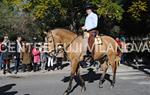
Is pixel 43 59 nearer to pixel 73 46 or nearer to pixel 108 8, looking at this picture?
pixel 108 8

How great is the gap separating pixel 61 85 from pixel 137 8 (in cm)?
971

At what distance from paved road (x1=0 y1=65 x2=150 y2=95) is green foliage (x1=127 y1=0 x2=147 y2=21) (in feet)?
16.0

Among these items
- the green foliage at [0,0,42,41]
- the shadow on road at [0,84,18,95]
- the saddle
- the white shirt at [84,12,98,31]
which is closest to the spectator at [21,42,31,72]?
the shadow on road at [0,84,18,95]

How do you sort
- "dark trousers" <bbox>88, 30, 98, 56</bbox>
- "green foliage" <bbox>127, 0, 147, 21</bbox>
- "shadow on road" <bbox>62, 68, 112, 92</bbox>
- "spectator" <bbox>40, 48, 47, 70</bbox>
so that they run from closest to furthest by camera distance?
"dark trousers" <bbox>88, 30, 98, 56</bbox> → "shadow on road" <bbox>62, 68, 112, 92</bbox> → "spectator" <bbox>40, 48, 47, 70</bbox> → "green foliage" <bbox>127, 0, 147, 21</bbox>

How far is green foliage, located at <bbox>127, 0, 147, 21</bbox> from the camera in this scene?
2270cm

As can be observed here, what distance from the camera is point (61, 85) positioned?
15.1 metres

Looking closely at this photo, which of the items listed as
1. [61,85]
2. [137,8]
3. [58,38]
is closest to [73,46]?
[58,38]

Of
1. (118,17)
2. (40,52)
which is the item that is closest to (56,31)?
(40,52)

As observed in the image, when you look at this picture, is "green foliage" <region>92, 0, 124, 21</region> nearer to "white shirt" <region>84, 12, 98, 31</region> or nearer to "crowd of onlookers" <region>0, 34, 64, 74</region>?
"crowd of onlookers" <region>0, 34, 64, 74</region>

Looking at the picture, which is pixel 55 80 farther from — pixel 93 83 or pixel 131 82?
pixel 131 82

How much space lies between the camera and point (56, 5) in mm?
21688

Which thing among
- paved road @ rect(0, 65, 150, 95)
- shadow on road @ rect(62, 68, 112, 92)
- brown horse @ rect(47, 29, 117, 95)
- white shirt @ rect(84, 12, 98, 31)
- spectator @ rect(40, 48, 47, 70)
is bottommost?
paved road @ rect(0, 65, 150, 95)

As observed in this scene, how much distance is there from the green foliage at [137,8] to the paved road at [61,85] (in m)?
4.87

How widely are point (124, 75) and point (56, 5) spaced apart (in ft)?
19.3
